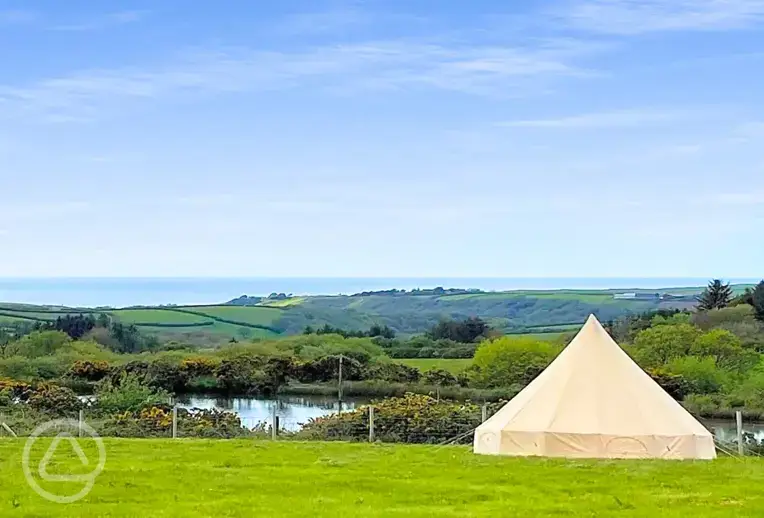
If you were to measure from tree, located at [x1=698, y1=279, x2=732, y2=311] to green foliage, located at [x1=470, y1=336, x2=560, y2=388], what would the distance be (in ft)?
77.5

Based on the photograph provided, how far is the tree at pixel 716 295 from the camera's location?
200 feet

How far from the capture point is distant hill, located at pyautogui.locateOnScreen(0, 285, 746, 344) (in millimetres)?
63031

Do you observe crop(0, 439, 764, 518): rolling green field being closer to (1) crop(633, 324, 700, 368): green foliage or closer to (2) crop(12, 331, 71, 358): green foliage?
(1) crop(633, 324, 700, 368): green foliage

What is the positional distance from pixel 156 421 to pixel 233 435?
1.96 metres

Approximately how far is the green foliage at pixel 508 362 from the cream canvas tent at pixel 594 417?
20.6 m

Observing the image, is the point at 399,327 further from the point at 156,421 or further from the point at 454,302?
the point at 156,421

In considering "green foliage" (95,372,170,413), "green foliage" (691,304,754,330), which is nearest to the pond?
"green foliage" (95,372,170,413)

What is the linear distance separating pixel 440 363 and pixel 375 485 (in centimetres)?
3387

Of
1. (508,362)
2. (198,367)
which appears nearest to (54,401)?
(198,367)

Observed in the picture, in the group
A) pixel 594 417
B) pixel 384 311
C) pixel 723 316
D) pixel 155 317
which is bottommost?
pixel 594 417

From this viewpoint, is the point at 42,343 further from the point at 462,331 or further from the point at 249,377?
the point at 462,331

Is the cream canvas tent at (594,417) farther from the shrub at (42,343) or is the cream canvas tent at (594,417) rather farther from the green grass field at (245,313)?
the green grass field at (245,313)

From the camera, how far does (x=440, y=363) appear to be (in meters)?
46.4

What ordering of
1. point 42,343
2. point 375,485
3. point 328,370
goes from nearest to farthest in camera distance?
point 375,485 < point 328,370 < point 42,343
